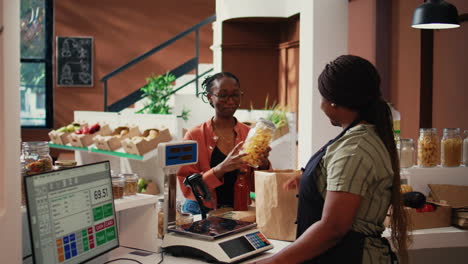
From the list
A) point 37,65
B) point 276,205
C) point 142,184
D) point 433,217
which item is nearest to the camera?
point 276,205

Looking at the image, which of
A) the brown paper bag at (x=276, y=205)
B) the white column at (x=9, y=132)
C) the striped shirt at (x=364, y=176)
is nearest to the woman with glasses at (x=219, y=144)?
the brown paper bag at (x=276, y=205)

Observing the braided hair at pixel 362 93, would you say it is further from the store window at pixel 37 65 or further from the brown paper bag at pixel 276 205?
the store window at pixel 37 65

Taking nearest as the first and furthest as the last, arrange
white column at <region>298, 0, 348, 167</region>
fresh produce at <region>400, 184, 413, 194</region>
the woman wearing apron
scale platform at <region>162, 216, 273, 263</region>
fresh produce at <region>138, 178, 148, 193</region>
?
the woman wearing apron, scale platform at <region>162, 216, 273, 263</region>, fresh produce at <region>400, 184, 413, 194</region>, white column at <region>298, 0, 348, 167</region>, fresh produce at <region>138, 178, 148, 193</region>

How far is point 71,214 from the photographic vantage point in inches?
75.4

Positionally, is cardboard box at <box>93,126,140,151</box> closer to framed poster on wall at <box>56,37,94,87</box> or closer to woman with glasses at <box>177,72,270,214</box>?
woman with glasses at <box>177,72,270,214</box>

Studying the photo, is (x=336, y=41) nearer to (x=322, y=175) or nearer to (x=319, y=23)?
(x=319, y=23)

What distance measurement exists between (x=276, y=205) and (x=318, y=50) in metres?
2.99

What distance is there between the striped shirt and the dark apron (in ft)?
0.06

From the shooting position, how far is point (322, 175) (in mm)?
1891

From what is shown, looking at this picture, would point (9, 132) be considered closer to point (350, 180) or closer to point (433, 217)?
point (350, 180)

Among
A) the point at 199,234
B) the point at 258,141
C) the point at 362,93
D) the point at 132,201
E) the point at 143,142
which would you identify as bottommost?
the point at 199,234

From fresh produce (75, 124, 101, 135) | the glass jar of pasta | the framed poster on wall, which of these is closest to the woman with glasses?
the glass jar of pasta

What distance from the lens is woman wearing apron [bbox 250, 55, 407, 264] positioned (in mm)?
1738

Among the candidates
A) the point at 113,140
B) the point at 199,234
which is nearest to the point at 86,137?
the point at 113,140
